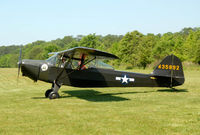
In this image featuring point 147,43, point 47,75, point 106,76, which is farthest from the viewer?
point 147,43

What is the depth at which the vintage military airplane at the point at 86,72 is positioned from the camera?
10.2 metres

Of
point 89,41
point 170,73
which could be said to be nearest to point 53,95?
point 170,73

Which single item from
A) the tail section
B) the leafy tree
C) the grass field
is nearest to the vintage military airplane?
the tail section

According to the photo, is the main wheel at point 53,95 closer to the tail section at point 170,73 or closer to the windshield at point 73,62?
the windshield at point 73,62

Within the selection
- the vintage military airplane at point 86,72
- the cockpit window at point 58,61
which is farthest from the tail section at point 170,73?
the cockpit window at point 58,61

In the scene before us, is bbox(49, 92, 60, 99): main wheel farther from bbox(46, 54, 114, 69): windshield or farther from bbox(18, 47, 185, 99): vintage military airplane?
bbox(46, 54, 114, 69): windshield

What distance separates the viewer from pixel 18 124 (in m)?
5.80

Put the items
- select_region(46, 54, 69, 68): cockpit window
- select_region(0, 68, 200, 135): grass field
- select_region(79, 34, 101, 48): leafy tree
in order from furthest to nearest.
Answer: select_region(79, 34, 101, 48): leafy tree
select_region(46, 54, 69, 68): cockpit window
select_region(0, 68, 200, 135): grass field

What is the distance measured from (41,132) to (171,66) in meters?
9.50

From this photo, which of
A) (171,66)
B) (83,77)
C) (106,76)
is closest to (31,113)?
(83,77)

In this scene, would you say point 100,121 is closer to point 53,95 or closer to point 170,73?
point 53,95

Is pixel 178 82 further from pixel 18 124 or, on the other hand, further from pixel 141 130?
pixel 18 124

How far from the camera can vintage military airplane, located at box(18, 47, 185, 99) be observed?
33.5 ft

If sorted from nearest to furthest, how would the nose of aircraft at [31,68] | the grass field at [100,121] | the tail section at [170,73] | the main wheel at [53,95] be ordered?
1. the grass field at [100,121]
2. the nose of aircraft at [31,68]
3. the main wheel at [53,95]
4. the tail section at [170,73]
